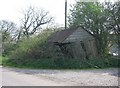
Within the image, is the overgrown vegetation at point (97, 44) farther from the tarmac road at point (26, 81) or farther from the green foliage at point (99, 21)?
the tarmac road at point (26, 81)

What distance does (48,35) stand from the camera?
33000 mm

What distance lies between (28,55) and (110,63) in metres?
9.24

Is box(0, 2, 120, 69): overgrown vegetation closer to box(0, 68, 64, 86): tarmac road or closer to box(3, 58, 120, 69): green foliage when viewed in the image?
box(3, 58, 120, 69): green foliage

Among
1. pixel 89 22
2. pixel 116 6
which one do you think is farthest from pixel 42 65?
pixel 116 6

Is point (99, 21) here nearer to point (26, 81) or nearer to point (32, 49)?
point (32, 49)

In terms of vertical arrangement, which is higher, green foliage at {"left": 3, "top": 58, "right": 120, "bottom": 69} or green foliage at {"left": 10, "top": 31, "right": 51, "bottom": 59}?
green foliage at {"left": 10, "top": 31, "right": 51, "bottom": 59}

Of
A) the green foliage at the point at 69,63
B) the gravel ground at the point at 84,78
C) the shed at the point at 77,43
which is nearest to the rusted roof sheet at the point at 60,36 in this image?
the shed at the point at 77,43

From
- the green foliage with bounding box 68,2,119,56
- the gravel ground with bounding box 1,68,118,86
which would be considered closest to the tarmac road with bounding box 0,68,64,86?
the gravel ground with bounding box 1,68,118,86

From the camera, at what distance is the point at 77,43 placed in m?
28.0

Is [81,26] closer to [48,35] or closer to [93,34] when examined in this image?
[93,34]

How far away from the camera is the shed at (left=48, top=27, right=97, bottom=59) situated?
2778 cm

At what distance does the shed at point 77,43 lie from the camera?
27781 millimetres

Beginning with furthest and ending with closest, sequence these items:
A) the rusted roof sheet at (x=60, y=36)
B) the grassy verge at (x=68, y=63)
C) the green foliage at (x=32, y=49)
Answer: the rusted roof sheet at (x=60, y=36), the green foliage at (x=32, y=49), the grassy verge at (x=68, y=63)

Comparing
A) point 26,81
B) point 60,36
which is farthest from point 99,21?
point 26,81
